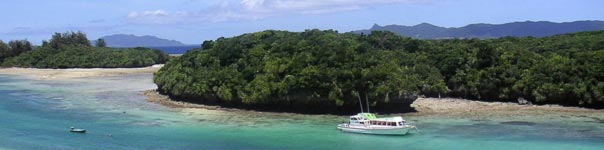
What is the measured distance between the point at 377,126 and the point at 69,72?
84462mm

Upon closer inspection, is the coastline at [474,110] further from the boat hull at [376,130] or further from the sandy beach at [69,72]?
the sandy beach at [69,72]

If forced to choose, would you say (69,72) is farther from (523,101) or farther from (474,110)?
(523,101)

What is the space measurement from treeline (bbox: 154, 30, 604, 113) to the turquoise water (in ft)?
7.05

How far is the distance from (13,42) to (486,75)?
112515 millimetres

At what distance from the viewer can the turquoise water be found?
122 ft

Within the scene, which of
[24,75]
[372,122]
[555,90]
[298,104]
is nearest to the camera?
[372,122]

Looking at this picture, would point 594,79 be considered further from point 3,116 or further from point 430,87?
point 3,116

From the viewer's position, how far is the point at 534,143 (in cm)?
3741

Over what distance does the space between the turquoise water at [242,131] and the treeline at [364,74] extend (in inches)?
84.6

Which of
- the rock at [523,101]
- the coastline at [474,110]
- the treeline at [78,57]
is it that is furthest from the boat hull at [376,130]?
the treeline at [78,57]

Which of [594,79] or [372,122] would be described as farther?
[594,79]

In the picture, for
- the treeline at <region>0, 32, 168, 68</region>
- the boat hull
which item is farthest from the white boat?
the treeline at <region>0, 32, 168, 68</region>

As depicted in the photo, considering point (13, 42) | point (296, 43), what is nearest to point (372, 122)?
point (296, 43)

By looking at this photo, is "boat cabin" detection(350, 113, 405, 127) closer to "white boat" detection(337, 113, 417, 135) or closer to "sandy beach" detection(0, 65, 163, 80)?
"white boat" detection(337, 113, 417, 135)
